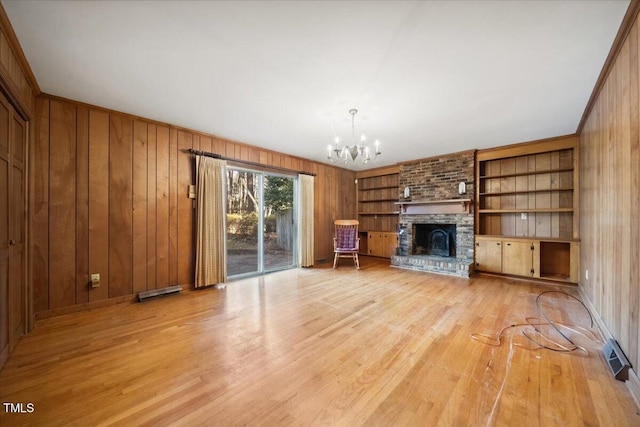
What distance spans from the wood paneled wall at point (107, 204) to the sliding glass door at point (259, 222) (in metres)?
0.73

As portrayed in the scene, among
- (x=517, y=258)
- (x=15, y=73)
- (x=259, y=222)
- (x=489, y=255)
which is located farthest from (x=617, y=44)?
(x=15, y=73)

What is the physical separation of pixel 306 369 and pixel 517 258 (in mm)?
4365

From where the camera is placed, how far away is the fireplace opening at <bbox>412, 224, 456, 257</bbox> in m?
5.29

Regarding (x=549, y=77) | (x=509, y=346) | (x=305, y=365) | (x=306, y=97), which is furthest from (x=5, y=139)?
(x=549, y=77)

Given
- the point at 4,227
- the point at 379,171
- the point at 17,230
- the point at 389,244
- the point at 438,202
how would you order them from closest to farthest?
the point at 4,227 → the point at 17,230 → the point at 438,202 → the point at 389,244 → the point at 379,171

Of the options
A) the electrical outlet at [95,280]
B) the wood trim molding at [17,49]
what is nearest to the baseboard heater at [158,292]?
the electrical outlet at [95,280]

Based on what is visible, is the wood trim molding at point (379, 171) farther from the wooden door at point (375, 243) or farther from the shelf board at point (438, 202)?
the wooden door at point (375, 243)

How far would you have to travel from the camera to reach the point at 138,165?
10.4 ft

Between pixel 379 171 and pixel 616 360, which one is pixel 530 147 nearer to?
A: pixel 379 171

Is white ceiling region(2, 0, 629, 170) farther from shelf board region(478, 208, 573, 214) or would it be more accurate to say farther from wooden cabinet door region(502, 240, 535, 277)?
wooden cabinet door region(502, 240, 535, 277)

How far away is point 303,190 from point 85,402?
424 cm

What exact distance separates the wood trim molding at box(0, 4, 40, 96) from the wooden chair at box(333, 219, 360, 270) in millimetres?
4675

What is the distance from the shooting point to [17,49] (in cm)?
187

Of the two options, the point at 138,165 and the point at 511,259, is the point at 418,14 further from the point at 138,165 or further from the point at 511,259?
the point at 511,259
